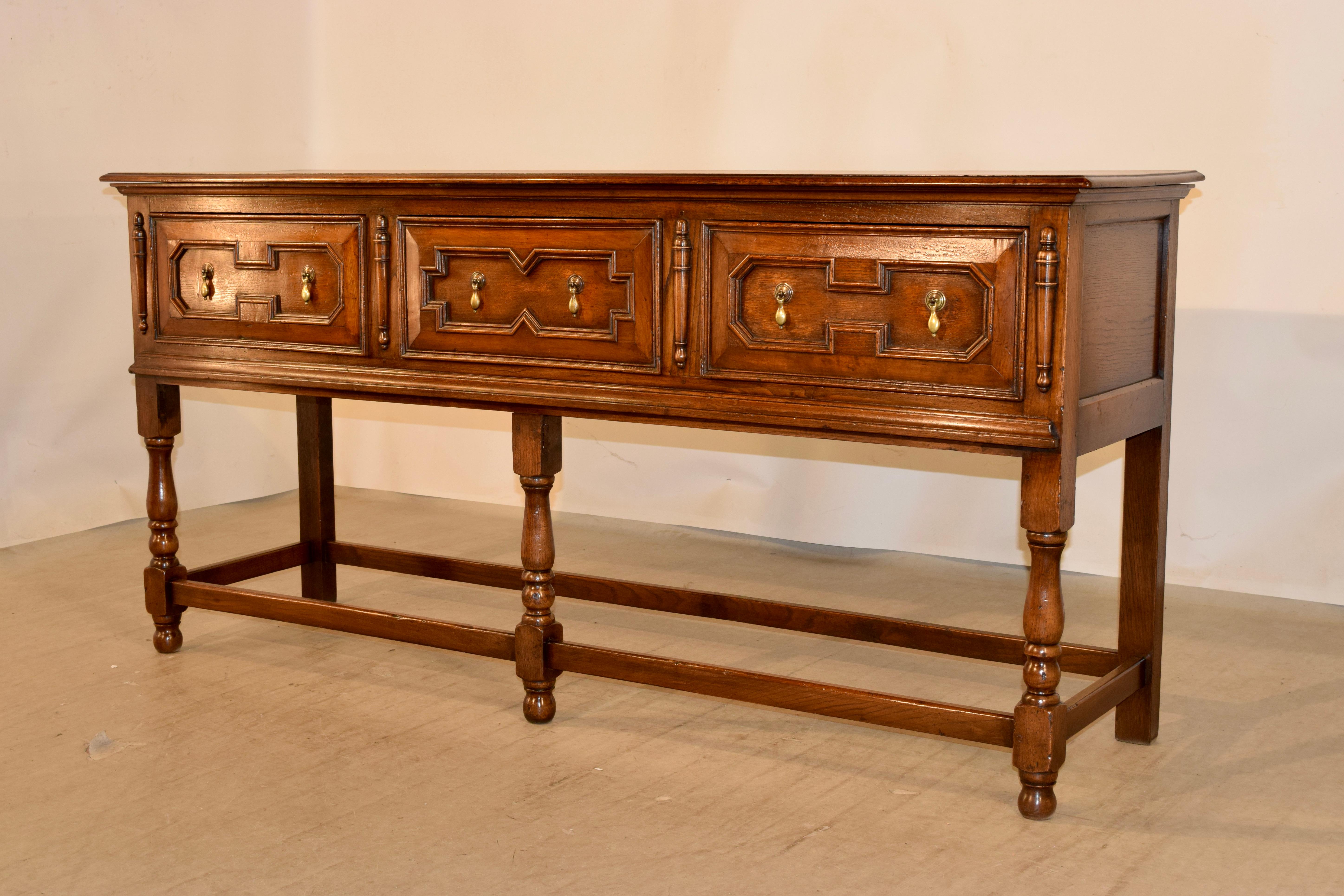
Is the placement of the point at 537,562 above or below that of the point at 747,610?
above

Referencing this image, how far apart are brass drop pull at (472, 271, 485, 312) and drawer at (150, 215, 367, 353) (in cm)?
28

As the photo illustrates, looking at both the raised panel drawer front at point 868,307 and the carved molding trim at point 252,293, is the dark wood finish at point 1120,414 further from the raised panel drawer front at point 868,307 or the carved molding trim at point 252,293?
the carved molding trim at point 252,293

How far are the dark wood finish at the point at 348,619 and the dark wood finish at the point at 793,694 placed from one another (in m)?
0.19

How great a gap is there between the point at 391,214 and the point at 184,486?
9.05ft

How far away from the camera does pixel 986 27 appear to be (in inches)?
169

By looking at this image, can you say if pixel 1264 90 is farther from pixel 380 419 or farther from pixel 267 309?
pixel 380 419

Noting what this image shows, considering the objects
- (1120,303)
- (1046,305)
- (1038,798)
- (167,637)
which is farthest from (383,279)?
(1038,798)

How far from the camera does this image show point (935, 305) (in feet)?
7.82

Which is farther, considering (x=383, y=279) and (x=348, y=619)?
(x=348, y=619)

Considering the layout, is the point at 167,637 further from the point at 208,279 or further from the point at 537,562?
the point at 537,562

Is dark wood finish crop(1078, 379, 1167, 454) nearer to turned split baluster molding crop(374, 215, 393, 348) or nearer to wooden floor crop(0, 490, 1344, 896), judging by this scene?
wooden floor crop(0, 490, 1344, 896)

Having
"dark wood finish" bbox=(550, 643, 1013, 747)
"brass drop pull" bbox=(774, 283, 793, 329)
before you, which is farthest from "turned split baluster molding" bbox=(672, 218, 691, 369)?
"dark wood finish" bbox=(550, 643, 1013, 747)

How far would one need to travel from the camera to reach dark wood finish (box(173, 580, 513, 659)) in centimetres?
307

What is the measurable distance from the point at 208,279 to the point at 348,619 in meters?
0.87
